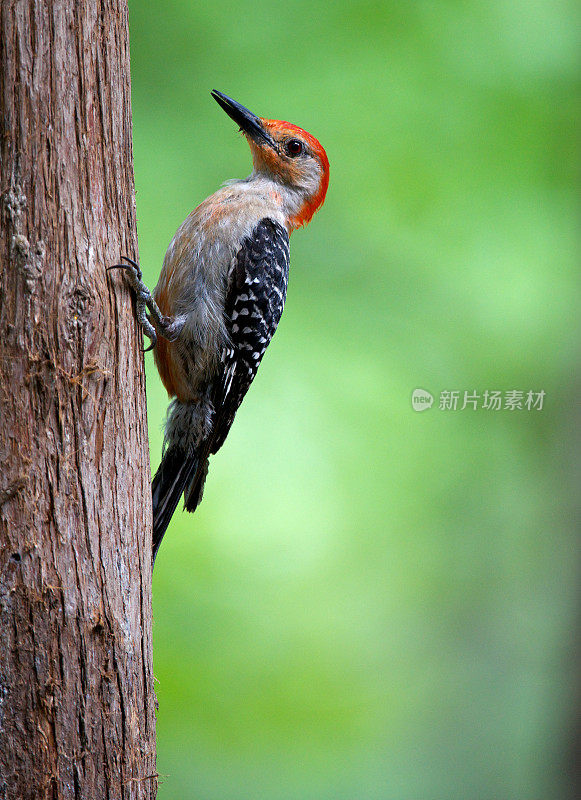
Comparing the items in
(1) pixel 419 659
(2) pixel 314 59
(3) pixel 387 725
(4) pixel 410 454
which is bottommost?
(3) pixel 387 725

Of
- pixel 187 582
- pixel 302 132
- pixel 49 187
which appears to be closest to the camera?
pixel 49 187

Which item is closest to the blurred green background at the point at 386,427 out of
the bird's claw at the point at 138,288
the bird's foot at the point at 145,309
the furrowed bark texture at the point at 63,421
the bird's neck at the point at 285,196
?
the bird's neck at the point at 285,196

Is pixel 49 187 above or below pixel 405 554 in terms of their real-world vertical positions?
above

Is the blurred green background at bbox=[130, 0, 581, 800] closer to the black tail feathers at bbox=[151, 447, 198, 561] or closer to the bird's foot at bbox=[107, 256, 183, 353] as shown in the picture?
the black tail feathers at bbox=[151, 447, 198, 561]

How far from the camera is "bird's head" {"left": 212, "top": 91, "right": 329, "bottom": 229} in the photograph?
2927 mm

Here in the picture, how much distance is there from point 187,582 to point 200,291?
1628 millimetres

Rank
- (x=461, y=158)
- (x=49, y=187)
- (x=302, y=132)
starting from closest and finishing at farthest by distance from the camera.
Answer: (x=49, y=187)
(x=302, y=132)
(x=461, y=158)

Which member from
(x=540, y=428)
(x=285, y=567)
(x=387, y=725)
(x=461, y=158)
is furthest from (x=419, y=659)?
(x=461, y=158)

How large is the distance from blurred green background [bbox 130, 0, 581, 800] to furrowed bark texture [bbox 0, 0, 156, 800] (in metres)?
1.79

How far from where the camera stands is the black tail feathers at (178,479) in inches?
98.2

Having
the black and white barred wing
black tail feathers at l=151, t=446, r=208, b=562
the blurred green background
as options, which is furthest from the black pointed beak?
black tail feathers at l=151, t=446, r=208, b=562

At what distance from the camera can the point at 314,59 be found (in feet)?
12.9

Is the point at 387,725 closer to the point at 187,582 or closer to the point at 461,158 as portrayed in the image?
the point at 187,582

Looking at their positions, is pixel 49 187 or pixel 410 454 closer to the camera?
pixel 49 187
